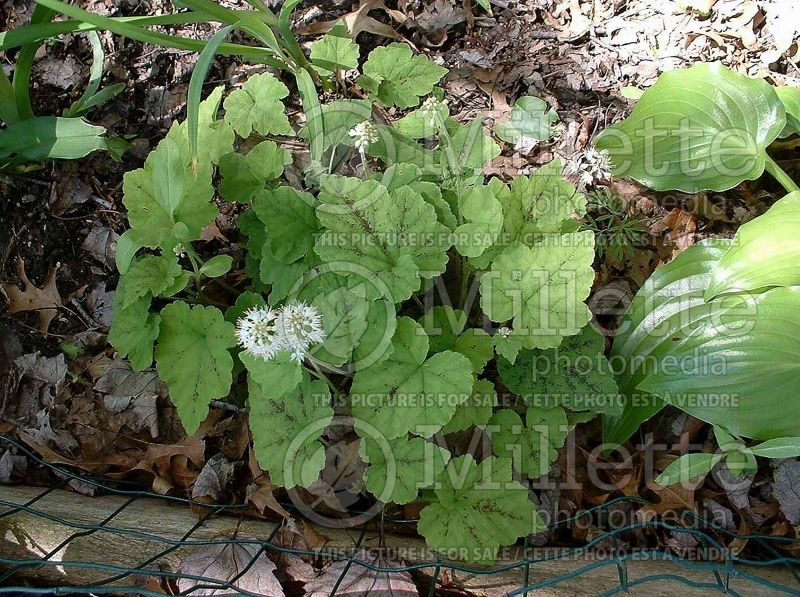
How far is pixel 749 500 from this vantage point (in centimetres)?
171

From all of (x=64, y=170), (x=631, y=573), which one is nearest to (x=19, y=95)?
(x=64, y=170)

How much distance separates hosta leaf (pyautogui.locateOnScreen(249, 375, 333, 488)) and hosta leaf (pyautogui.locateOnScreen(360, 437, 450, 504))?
12 centimetres

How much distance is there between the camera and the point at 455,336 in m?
1.60

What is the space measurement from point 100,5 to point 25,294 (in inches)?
41.4

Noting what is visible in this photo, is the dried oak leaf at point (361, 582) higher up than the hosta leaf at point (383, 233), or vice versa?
the hosta leaf at point (383, 233)

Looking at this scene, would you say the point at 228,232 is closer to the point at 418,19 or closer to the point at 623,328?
the point at 418,19

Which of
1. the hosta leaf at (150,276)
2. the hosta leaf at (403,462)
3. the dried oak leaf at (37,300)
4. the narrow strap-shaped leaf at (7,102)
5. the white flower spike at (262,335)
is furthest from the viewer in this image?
the dried oak leaf at (37,300)

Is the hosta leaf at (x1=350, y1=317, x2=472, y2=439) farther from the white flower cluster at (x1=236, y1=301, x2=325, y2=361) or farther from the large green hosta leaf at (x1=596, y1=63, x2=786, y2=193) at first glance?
the large green hosta leaf at (x1=596, y1=63, x2=786, y2=193)

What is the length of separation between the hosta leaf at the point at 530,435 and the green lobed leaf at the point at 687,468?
280 millimetres

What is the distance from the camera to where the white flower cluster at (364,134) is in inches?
65.5

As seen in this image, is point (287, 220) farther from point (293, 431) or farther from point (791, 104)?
point (791, 104)

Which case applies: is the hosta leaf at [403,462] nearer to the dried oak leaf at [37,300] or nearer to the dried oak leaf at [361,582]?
the dried oak leaf at [361,582]

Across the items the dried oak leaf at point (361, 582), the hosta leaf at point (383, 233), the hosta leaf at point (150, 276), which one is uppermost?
the hosta leaf at point (383, 233)

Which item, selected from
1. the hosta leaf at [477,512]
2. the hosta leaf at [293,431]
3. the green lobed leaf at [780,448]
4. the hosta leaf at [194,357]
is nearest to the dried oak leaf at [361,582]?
the hosta leaf at [477,512]
